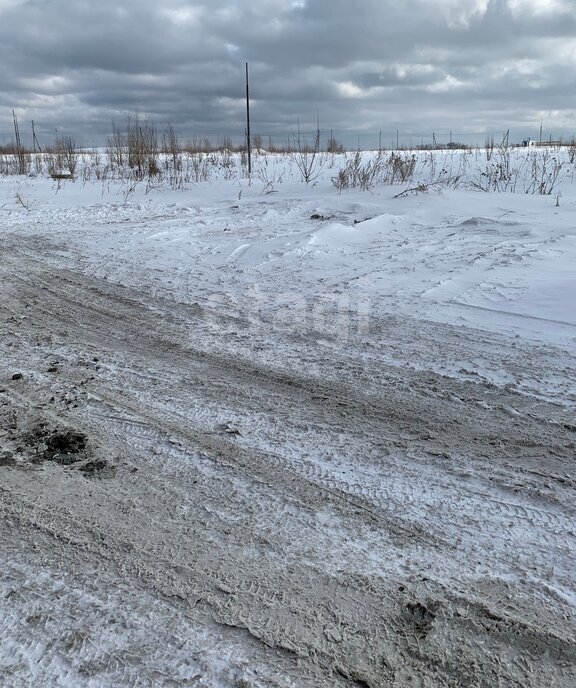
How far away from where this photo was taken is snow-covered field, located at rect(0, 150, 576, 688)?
142 centimetres

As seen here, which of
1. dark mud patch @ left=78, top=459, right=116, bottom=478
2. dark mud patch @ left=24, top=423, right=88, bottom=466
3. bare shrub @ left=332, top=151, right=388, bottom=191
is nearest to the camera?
dark mud patch @ left=78, top=459, right=116, bottom=478

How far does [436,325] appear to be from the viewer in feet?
12.4

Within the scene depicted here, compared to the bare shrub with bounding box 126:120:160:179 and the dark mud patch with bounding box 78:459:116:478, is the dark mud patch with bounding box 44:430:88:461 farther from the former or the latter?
the bare shrub with bounding box 126:120:160:179

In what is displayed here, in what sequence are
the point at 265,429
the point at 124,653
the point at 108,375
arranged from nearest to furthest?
the point at 124,653 → the point at 265,429 → the point at 108,375

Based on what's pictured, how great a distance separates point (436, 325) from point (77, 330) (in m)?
2.47

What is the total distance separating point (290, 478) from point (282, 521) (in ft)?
0.86

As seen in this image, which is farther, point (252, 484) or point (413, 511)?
point (252, 484)

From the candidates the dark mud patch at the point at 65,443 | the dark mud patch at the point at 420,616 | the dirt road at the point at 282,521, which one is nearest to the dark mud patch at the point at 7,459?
the dirt road at the point at 282,521

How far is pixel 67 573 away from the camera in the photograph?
1.65 metres

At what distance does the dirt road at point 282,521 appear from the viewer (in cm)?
140

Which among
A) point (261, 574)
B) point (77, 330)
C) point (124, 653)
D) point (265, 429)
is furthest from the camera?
point (77, 330)

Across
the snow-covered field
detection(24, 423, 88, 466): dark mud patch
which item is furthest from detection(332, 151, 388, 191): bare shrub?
detection(24, 423, 88, 466): dark mud patch

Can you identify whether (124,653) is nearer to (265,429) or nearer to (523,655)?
(523,655)

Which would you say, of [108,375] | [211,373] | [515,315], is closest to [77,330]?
[108,375]
